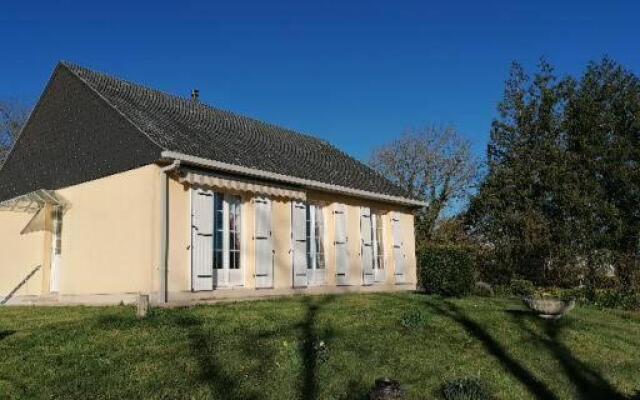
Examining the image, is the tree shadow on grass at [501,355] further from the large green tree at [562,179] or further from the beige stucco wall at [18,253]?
the large green tree at [562,179]

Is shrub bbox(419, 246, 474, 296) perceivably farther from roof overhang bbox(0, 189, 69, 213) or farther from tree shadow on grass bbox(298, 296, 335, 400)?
roof overhang bbox(0, 189, 69, 213)

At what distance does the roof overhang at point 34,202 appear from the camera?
48.0ft

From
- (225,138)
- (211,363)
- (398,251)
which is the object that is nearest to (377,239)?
(398,251)

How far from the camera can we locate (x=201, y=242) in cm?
1259

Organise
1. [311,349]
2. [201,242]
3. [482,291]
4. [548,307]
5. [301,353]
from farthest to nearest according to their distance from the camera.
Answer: [482,291], [201,242], [548,307], [311,349], [301,353]

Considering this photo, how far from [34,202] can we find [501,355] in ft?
40.5

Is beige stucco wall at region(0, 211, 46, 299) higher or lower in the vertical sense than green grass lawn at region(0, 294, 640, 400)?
higher

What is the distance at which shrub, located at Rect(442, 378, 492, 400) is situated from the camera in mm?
6250

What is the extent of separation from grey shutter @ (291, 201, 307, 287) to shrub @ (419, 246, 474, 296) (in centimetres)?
339

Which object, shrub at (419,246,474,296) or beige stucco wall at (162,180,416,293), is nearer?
beige stucco wall at (162,180,416,293)

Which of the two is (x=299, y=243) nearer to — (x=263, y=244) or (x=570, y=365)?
(x=263, y=244)

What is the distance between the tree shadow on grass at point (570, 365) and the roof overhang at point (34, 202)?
36.3 ft

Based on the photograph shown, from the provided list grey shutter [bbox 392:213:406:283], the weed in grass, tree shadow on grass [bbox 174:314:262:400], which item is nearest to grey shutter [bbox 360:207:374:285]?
grey shutter [bbox 392:213:406:283]

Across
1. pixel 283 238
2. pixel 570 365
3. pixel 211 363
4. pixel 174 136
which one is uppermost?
pixel 174 136
